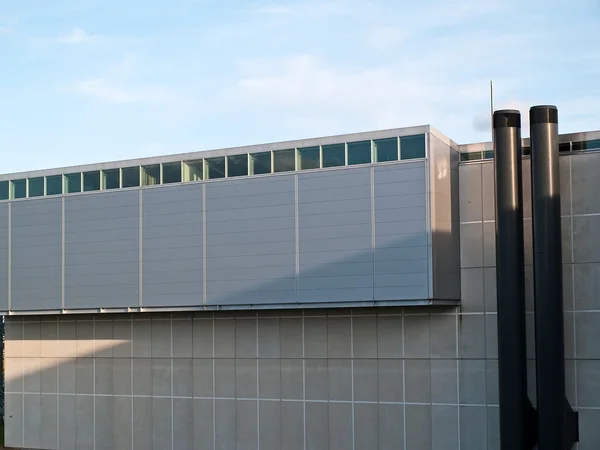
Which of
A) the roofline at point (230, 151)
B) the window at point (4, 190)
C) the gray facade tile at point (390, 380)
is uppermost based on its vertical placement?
the roofline at point (230, 151)

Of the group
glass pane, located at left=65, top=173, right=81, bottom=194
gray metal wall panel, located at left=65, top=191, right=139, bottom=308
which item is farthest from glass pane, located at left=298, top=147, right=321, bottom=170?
glass pane, located at left=65, top=173, right=81, bottom=194

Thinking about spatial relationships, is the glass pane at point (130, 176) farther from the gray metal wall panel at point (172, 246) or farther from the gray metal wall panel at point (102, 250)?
the gray metal wall panel at point (172, 246)

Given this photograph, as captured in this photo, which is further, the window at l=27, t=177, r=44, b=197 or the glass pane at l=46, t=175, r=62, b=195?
the window at l=27, t=177, r=44, b=197

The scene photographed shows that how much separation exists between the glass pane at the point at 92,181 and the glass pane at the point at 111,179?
0.29m

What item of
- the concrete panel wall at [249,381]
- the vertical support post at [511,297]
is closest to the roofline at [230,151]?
the vertical support post at [511,297]

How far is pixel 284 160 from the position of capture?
104 ft

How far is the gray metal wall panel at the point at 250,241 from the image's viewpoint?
31.2m

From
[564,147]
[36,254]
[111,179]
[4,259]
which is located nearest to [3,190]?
[4,259]

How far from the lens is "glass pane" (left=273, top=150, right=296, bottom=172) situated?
104ft

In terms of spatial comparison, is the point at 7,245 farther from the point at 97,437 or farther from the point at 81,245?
the point at 97,437

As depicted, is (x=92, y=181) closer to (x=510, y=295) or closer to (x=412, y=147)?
(x=412, y=147)

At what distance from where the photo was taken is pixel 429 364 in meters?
29.9

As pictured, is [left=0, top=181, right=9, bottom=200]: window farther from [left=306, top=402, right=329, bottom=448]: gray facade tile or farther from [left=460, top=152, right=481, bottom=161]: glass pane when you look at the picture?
[left=460, top=152, right=481, bottom=161]: glass pane

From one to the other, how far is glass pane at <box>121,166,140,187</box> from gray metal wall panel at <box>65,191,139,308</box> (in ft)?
1.50
